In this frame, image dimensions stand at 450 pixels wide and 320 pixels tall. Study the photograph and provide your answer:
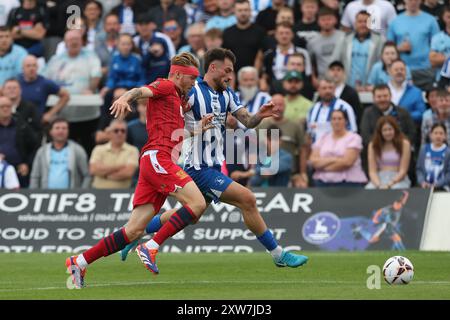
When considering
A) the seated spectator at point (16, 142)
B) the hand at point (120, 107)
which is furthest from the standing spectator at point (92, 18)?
the hand at point (120, 107)

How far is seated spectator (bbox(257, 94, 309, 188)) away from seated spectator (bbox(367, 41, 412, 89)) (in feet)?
6.11

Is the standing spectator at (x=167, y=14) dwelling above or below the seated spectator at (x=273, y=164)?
above

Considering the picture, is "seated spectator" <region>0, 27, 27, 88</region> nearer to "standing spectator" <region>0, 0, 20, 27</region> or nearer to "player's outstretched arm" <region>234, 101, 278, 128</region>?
"standing spectator" <region>0, 0, 20, 27</region>

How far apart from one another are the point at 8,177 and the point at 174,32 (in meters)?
4.86

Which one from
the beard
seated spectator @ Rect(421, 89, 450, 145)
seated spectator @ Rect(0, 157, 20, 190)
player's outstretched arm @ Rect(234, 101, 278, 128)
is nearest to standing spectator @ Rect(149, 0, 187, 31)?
the beard

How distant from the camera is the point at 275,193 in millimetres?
19031

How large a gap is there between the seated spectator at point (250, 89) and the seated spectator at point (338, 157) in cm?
139

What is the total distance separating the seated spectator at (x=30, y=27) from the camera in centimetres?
2345

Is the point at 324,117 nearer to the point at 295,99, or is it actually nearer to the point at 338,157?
the point at 338,157

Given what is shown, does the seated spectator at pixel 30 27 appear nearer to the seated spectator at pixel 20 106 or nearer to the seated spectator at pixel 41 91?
the seated spectator at pixel 41 91

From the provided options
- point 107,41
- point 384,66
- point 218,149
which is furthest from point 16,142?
point 218,149

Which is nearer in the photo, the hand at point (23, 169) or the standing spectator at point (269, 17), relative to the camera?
the hand at point (23, 169)

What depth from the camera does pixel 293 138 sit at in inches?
790
